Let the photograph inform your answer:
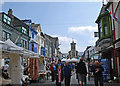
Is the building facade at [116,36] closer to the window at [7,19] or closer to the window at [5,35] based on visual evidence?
the window at [5,35]

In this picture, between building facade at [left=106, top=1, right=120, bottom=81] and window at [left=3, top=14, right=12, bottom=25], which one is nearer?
building facade at [left=106, top=1, right=120, bottom=81]

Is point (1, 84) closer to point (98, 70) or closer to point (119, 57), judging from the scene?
point (98, 70)

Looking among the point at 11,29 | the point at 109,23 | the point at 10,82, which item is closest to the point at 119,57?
the point at 109,23

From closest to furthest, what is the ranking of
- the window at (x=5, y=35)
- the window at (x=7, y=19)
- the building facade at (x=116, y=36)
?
the building facade at (x=116, y=36)
the window at (x=5, y=35)
the window at (x=7, y=19)

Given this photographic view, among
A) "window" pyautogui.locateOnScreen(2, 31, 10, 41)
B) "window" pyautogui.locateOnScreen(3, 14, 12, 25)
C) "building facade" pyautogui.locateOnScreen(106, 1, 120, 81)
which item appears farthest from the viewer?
"window" pyautogui.locateOnScreen(3, 14, 12, 25)

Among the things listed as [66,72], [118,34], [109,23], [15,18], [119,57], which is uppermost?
[15,18]

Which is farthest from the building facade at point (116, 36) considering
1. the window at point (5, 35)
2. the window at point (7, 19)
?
the window at point (7, 19)

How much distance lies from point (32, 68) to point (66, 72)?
526 centimetres

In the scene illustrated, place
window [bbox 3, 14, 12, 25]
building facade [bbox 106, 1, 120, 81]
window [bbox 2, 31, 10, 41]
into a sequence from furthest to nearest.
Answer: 1. window [bbox 3, 14, 12, 25]
2. window [bbox 2, 31, 10, 41]
3. building facade [bbox 106, 1, 120, 81]

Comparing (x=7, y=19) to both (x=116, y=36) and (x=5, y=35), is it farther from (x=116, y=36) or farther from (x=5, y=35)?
(x=116, y=36)

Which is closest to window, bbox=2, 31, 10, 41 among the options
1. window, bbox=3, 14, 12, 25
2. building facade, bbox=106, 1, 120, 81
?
window, bbox=3, 14, 12, 25

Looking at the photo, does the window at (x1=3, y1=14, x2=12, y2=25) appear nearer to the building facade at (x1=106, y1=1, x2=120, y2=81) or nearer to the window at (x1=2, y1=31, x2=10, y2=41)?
the window at (x1=2, y1=31, x2=10, y2=41)

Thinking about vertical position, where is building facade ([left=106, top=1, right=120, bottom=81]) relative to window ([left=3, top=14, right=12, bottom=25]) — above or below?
below

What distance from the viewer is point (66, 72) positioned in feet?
31.7
